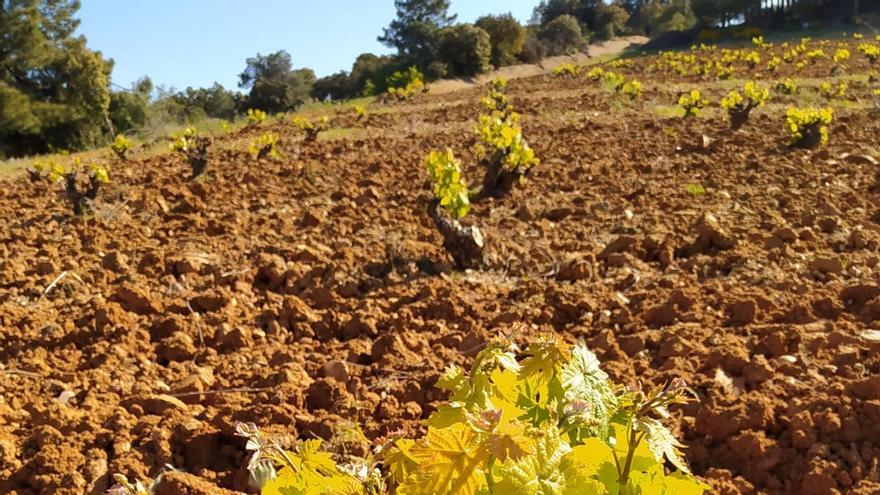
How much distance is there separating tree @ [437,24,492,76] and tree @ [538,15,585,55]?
8435 millimetres

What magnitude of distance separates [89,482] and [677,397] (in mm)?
2076

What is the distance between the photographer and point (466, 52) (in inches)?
1242

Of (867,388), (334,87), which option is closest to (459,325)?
(867,388)

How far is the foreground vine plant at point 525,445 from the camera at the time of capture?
0.97 metres

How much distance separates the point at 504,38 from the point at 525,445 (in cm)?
3576

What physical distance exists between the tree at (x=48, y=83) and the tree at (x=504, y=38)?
1748 cm

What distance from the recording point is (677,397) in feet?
3.20

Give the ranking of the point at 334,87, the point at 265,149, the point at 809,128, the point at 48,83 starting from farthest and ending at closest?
A: the point at 334,87 → the point at 48,83 → the point at 265,149 → the point at 809,128

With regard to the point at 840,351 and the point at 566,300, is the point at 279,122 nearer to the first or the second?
the point at 566,300

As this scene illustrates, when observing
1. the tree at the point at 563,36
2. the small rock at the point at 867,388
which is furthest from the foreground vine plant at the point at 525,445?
the tree at the point at 563,36

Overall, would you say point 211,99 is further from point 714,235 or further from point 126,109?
point 714,235

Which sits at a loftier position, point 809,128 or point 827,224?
point 809,128

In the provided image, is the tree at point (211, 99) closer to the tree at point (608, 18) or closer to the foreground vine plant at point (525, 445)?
the tree at point (608, 18)

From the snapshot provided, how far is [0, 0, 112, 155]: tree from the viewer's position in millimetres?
24469
